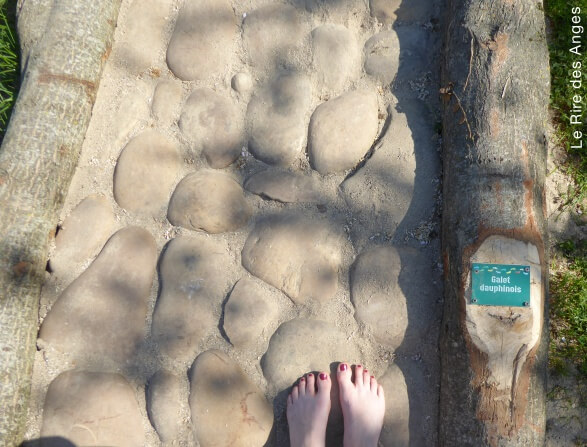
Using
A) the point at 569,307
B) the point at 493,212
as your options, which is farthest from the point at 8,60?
the point at 569,307

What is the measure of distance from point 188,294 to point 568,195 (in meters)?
1.56

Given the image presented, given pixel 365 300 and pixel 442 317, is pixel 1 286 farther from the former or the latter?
pixel 442 317

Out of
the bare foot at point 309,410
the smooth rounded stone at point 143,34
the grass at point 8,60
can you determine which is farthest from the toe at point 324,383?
the grass at point 8,60

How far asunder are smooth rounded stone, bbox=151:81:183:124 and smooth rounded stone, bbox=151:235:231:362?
507 mm

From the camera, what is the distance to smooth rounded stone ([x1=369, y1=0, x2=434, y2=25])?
216cm

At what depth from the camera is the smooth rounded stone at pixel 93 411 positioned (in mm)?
1857

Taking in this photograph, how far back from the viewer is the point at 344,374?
191 cm

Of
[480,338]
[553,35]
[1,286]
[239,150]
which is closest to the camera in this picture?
[480,338]

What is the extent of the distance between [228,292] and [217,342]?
184 millimetres

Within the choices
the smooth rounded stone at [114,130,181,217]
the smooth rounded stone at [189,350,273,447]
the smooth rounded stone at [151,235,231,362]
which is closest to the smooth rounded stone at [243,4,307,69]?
the smooth rounded stone at [114,130,181,217]

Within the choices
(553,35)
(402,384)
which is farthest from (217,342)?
(553,35)

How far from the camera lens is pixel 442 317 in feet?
6.16

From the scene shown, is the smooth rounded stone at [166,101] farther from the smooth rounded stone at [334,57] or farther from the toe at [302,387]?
the toe at [302,387]

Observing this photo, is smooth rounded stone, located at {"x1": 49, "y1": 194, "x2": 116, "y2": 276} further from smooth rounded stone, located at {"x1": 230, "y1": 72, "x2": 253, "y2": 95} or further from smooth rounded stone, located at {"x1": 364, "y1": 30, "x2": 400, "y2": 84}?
smooth rounded stone, located at {"x1": 364, "y1": 30, "x2": 400, "y2": 84}
